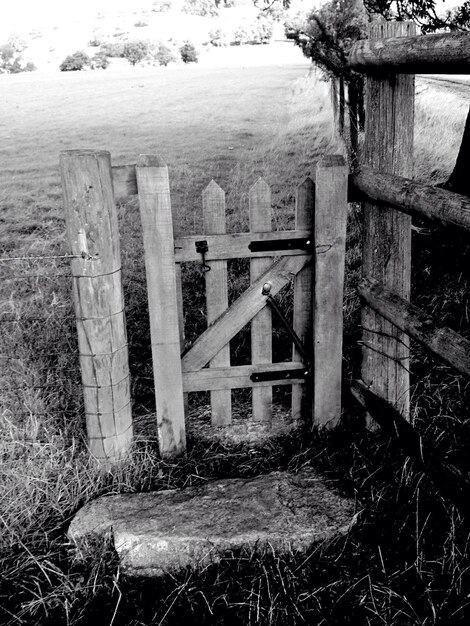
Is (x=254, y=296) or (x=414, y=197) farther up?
(x=414, y=197)

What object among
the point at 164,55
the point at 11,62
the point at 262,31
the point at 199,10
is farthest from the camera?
the point at 262,31

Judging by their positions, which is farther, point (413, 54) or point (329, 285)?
point (329, 285)

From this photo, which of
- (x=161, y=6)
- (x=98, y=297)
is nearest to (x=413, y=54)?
(x=98, y=297)

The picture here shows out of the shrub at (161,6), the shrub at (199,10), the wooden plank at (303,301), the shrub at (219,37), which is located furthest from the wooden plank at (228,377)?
the shrub at (161,6)

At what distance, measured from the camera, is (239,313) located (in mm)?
3393

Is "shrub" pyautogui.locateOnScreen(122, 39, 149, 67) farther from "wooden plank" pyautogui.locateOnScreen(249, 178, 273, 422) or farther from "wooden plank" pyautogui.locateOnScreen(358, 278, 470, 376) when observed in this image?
"wooden plank" pyautogui.locateOnScreen(358, 278, 470, 376)

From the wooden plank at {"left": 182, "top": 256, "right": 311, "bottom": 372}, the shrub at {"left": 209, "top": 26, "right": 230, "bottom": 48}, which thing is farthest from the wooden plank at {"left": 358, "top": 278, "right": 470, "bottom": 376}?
the shrub at {"left": 209, "top": 26, "right": 230, "bottom": 48}

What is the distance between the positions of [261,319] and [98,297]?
86cm

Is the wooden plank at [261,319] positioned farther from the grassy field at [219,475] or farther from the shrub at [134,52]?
the shrub at [134,52]

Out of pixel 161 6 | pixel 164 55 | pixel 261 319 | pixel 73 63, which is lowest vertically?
pixel 261 319

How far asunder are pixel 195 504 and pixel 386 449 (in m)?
0.98

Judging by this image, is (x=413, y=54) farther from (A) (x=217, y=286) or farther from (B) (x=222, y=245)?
(A) (x=217, y=286)

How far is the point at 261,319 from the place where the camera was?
3465 mm

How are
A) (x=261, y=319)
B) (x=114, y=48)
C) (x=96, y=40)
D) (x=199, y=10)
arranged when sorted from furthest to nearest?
(x=199, y=10) → (x=96, y=40) → (x=114, y=48) → (x=261, y=319)
